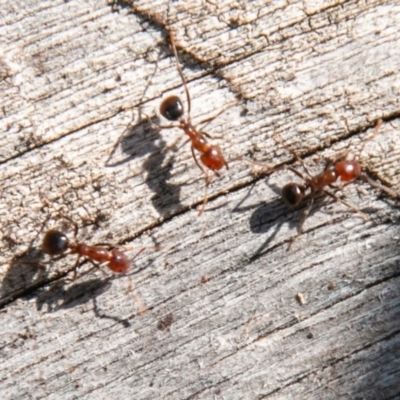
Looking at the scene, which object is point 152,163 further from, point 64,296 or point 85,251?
point 64,296

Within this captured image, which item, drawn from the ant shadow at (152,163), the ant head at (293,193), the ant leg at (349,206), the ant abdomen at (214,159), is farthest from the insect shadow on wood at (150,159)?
the ant leg at (349,206)

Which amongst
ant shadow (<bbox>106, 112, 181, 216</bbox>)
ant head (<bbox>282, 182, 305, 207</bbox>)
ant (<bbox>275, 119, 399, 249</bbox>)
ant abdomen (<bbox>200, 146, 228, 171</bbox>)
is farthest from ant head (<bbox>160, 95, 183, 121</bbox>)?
ant head (<bbox>282, 182, 305, 207</bbox>)

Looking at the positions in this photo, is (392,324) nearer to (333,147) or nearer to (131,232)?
(333,147)

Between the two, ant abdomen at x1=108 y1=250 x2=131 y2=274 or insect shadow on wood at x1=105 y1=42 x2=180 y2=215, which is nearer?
ant abdomen at x1=108 y1=250 x2=131 y2=274

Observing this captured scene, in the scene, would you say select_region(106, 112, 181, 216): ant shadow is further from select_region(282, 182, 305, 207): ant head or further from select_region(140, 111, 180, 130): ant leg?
select_region(282, 182, 305, 207): ant head

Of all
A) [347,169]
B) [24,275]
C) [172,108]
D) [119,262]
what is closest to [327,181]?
[347,169]
